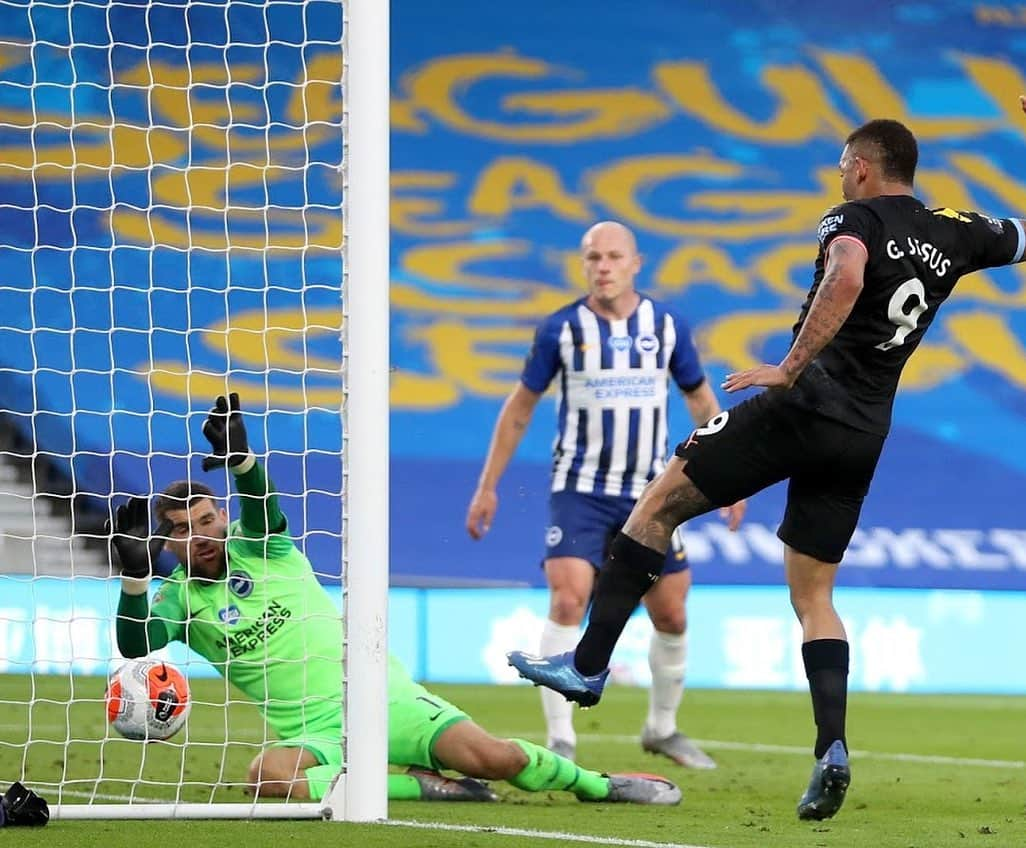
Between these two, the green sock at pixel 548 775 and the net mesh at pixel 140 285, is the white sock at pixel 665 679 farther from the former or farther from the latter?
the net mesh at pixel 140 285

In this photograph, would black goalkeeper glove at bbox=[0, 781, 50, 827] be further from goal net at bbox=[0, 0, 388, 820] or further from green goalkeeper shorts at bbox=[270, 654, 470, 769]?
goal net at bbox=[0, 0, 388, 820]

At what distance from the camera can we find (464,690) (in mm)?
11555

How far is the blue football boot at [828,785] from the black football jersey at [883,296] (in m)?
0.89

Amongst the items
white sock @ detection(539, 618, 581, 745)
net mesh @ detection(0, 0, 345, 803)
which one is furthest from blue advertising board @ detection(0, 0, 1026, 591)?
white sock @ detection(539, 618, 581, 745)

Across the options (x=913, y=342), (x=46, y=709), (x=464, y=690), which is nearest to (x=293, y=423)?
(x=464, y=690)

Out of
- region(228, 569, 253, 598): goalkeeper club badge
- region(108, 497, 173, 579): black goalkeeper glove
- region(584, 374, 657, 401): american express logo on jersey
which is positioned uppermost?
region(584, 374, 657, 401): american express logo on jersey

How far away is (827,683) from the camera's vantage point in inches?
200

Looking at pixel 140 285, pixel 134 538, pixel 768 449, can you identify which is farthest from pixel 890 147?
pixel 140 285

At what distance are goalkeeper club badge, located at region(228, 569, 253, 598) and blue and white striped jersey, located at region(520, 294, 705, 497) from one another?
2193mm

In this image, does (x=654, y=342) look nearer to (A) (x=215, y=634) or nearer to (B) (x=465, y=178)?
(A) (x=215, y=634)

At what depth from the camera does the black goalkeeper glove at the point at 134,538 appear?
A: 5082 mm

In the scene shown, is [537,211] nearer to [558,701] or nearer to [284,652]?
[558,701]

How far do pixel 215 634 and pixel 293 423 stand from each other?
787 centimetres

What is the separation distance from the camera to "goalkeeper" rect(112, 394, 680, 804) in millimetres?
5395
